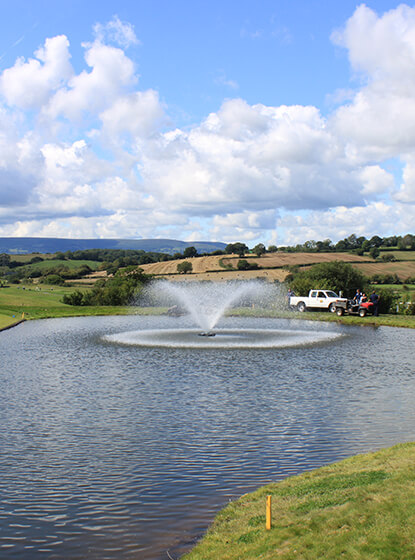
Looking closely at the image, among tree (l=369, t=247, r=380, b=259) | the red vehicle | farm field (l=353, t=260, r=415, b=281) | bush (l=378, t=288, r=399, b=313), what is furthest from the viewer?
tree (l=369, t=247, r=380, b=259)

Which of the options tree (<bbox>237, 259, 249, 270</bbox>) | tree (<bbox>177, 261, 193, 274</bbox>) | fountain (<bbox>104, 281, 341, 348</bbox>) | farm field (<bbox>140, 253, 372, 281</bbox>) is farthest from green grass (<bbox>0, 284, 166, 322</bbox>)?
tree (<bbox>237, 259, 249, 270</bbox>)

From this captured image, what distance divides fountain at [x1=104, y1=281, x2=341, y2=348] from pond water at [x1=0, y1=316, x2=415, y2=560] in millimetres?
6527

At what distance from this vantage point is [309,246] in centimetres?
19300

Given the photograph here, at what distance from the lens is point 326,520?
961 centimetres

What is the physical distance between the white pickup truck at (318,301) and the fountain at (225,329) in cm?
437

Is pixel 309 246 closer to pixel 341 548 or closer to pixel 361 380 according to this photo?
pixel 361 380

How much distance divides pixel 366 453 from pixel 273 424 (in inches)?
156

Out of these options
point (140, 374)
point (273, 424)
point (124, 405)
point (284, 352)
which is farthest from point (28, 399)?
point (284, 352)

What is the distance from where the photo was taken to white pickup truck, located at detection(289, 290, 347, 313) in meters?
64.0

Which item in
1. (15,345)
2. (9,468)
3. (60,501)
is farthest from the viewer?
(15,345)

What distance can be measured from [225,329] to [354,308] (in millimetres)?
17245

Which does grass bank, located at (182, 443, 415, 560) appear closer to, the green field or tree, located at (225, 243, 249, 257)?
tree, located at (225, 243, 249, 257)

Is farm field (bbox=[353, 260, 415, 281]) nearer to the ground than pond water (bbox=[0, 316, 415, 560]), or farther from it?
farther from it

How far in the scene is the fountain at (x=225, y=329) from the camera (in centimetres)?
4188
